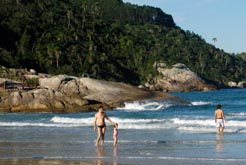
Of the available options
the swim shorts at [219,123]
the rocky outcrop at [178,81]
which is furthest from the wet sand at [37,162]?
the rocky outcrop at [178,81]

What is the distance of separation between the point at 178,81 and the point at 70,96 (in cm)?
9931

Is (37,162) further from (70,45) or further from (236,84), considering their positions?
(236,84)

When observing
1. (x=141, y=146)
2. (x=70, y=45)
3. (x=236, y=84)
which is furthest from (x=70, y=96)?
(x=236, y=84)

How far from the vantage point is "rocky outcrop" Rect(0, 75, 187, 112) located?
53.3m

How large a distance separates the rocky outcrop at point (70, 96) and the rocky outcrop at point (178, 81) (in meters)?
86.2

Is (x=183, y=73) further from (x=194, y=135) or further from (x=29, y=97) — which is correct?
(x=194, y=135)

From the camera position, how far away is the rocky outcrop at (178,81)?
493ft

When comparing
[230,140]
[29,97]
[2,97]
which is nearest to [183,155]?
[230,140]

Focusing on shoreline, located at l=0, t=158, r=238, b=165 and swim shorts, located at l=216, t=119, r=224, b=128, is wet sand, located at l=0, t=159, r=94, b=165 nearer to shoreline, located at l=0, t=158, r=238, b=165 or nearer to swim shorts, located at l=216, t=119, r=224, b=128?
shoreline, located at l=0, t=158, r=238, b=165

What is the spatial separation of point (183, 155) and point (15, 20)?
109 m

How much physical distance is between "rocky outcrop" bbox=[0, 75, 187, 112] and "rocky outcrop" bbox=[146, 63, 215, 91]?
3394 inches

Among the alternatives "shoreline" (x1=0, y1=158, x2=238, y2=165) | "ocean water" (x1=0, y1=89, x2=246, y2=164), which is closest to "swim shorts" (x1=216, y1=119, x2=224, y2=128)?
"ocean water" (x1=0, y1=89, x2=246, y2=164)

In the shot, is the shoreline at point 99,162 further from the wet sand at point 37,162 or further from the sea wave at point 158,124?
the sea wave at point 158,124

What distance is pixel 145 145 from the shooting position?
23922mm
